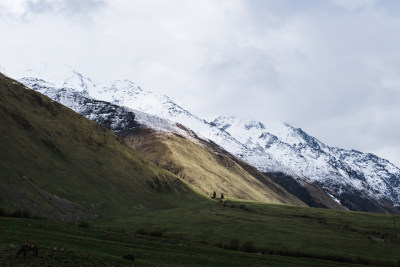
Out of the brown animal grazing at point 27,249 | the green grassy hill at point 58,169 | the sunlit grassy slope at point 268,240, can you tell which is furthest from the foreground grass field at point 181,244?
the green grassy hill at point 58,169

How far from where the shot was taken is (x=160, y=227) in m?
111

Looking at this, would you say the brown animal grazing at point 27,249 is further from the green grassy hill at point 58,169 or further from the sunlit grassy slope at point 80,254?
the green grassy hill at point 58,169

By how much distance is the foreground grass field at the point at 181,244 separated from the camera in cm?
4586

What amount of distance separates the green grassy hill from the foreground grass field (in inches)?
586

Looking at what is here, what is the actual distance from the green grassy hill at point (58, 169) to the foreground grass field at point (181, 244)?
1490cm

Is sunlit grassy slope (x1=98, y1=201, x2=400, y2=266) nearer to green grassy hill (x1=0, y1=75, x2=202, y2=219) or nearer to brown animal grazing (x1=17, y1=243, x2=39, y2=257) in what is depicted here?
green grassy hill (x1=0, y1=75, x2=202, y2=219)

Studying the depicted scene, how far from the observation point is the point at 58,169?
13900cm

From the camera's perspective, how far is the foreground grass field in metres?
45.9

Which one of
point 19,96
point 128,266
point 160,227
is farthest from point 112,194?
point 128,266

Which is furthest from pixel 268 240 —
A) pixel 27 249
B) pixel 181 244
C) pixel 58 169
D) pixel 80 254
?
pixel 58 169

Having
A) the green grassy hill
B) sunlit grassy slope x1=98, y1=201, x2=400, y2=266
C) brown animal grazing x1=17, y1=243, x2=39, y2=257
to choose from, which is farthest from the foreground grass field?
the green grassy hill

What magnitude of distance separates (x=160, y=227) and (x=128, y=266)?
2687 inches

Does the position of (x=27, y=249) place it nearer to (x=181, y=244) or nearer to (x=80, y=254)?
(x=80, y=254)

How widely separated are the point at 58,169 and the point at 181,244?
235ft
